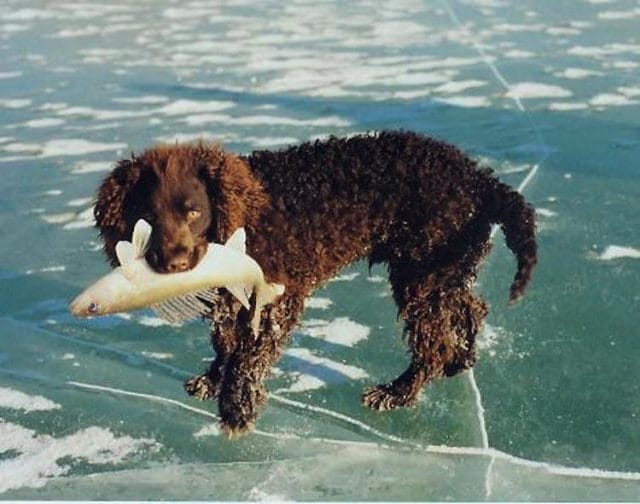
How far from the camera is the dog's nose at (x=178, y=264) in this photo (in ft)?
9.20

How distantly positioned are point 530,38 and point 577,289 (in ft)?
20.5

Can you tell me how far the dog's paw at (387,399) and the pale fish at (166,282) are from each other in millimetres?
688

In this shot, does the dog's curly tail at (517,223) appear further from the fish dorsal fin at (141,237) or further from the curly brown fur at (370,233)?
the fish dorsal fin at (141,237)

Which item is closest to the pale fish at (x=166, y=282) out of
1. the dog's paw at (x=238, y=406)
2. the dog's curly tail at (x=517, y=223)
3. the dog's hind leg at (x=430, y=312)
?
the dog's paw at (x=238, y=406)

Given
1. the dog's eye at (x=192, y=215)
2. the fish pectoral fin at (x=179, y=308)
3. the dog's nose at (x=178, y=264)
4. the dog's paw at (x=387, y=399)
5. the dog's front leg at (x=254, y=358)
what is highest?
the dog's eye at (x=192, y=215)

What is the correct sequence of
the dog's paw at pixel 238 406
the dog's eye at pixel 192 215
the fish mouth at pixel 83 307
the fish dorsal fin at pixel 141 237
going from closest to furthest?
the fish mouth at pixel 83 307
the fish dorsal fin at pixel 141 237
the dog's eye at pixel 192 215
the dog's paw at pixel 238 406

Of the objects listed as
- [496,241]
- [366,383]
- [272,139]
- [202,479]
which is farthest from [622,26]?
[202,479]

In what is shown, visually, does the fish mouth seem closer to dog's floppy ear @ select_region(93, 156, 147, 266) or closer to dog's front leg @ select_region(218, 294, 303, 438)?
dog's floppy ear @ select_region(93, 156, 147, 266)

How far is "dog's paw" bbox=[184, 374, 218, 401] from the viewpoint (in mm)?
3584

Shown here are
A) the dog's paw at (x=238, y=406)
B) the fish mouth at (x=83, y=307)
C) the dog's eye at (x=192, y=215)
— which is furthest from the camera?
the dog's paw at (x=238, y=406)

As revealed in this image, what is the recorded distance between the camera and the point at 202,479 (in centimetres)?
306

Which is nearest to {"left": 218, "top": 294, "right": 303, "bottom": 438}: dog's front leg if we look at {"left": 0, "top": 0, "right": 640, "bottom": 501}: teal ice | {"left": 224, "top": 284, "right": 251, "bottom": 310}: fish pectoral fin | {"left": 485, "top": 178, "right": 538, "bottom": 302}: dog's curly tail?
{"left": 0, "top": 0, "right": 640, "bottom": 501}: teal ice

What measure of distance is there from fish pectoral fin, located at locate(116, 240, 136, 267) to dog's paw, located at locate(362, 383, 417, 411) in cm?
116

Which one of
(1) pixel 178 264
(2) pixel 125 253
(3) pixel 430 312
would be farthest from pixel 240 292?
(3) pixel 430 312
